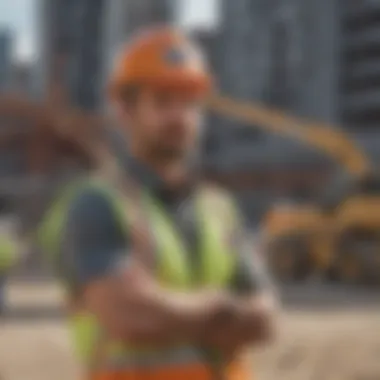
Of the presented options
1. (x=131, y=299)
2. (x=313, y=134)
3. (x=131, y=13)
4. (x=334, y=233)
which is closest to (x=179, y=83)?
(x=131, y=299)

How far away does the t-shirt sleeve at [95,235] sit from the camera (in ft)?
6.19

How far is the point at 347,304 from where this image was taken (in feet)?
52.2

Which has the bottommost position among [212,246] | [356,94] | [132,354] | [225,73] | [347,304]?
[132,354]

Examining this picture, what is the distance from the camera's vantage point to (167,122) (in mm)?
1970

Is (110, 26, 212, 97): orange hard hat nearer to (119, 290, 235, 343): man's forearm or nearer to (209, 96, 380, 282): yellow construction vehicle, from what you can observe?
(119, 290, 235, 343): man's forearm

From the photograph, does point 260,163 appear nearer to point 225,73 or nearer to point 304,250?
point 225,73

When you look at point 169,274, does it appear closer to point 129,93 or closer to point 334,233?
point 129,93

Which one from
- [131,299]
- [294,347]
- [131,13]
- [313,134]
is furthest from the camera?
[131,13]

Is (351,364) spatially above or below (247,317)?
above

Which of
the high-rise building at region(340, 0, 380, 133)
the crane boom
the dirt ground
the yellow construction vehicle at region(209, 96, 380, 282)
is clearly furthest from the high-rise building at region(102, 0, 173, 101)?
the dirt ground

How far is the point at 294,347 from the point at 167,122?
9.73 meters

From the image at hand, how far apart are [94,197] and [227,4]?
6903 cm

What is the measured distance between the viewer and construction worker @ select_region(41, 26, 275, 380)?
6.20 feet

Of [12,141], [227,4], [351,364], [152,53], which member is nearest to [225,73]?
[227,4]
